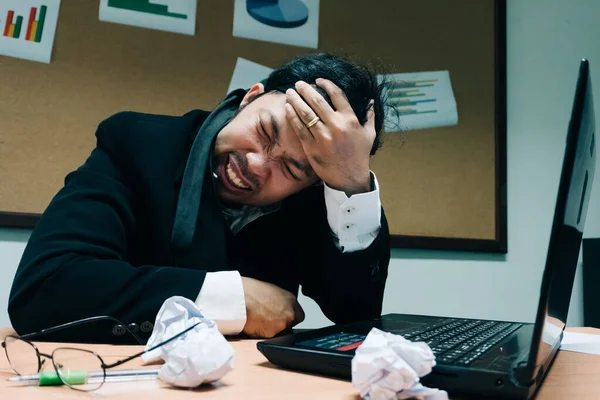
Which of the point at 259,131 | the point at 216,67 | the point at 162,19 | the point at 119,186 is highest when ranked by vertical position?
the point at 162,19

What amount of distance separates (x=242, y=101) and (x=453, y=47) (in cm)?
116

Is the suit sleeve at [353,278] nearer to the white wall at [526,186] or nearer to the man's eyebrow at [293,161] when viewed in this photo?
the man's eyebrow at [293,161]

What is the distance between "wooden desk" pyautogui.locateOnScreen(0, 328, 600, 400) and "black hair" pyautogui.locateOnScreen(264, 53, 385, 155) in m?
0.64

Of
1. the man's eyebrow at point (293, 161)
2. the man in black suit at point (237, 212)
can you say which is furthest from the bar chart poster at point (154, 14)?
the man's eyebrow at point (293, 161)

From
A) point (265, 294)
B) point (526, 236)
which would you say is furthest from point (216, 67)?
point (526, 236)

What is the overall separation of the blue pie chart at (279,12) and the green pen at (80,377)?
4.87 ft

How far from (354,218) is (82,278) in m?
0.50

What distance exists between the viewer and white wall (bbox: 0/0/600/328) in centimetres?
186

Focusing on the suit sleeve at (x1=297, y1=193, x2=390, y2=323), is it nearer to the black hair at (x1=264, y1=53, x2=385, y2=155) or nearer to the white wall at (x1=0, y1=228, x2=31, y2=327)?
the black hair at (x1=264, y1=53, x2=385, y2=155)

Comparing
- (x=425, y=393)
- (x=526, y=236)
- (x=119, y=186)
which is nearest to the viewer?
(x=425, y=393)

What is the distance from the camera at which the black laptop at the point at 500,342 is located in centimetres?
38

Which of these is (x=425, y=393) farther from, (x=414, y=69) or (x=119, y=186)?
(x=414, y=69)

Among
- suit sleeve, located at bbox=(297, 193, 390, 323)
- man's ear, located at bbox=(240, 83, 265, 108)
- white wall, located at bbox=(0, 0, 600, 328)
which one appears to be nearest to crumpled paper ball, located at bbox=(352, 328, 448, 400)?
suit sleeve, located at bbox=(297, 193, 390, 323)

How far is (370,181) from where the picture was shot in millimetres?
1041
